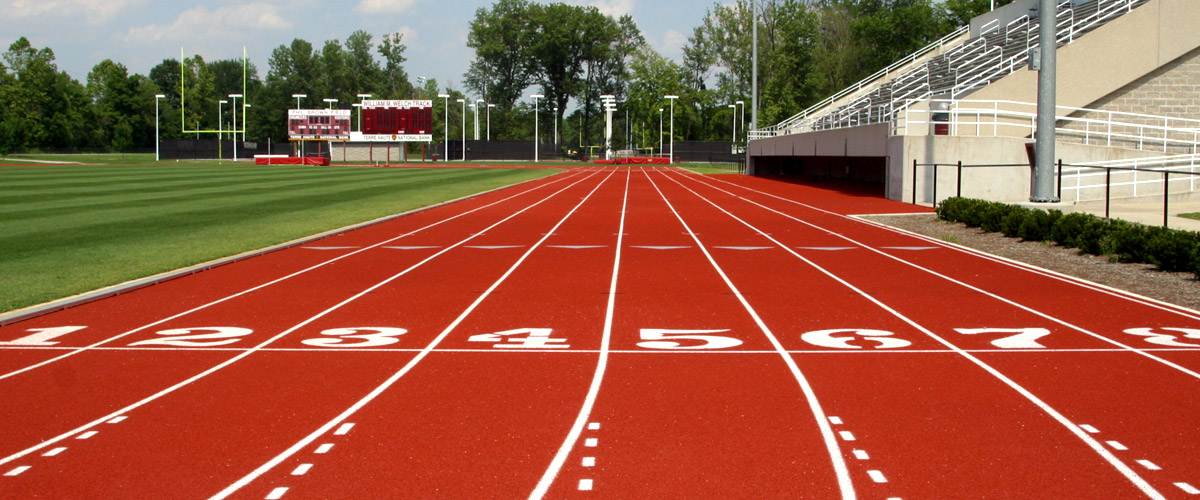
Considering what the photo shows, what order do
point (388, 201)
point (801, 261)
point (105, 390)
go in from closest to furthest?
point (105, 390)
point (801, 261)
point (388, 201)

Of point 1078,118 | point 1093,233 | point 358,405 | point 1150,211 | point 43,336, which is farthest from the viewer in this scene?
point 1078,118

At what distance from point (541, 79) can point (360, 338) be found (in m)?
120

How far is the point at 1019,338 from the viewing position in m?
9.09

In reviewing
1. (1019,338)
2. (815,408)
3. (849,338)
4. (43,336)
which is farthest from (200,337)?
(1019,338)

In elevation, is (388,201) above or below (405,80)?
below

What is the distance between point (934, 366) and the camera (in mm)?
7941

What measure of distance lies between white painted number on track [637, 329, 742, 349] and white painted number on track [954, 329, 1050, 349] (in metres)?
2.41

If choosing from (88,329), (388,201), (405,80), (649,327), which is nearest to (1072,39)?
(388,201)

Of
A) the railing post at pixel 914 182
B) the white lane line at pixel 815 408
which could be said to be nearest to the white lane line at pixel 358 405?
the white lane line at pixel 815 408

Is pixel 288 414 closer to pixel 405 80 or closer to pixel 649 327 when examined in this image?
pixel 649 327

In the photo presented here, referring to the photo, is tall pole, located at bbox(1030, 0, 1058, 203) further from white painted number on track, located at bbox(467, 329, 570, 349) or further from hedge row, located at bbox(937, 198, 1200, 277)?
white painted number on track, located at bbox(467, 329, 570, 349)

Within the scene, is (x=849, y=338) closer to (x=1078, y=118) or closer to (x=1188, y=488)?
(x=1188, y=488)

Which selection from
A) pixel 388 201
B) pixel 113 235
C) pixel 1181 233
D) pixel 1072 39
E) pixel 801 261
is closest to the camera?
pixel 1181 233

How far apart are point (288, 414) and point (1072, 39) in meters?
31.5
